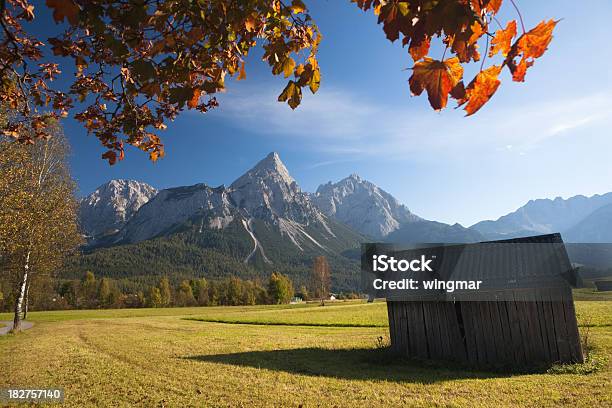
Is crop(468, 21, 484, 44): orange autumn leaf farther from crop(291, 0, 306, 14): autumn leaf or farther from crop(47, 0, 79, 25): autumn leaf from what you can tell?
crop(47, 0, 79, 25): autumn leaf

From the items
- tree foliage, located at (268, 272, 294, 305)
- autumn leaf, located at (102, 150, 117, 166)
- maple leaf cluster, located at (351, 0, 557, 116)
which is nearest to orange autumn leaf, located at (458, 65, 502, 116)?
maple leaf cluster, located at (351, 0, 557, 116)

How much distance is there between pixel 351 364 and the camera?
46.7ft

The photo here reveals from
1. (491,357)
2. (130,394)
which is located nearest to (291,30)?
(130,394)

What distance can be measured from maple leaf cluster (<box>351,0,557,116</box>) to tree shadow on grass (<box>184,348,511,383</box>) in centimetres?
1156

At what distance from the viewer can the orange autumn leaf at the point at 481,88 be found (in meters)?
1.93

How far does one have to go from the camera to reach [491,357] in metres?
13.6

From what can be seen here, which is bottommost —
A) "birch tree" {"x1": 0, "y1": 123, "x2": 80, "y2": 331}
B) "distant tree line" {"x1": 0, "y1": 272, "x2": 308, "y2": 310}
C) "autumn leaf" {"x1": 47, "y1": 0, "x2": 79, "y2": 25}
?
"distant tree line" {"x1": 0, "y1": 272, "x2": 308, "y2": 310}

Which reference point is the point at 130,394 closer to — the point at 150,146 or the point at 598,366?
the point at 150,146

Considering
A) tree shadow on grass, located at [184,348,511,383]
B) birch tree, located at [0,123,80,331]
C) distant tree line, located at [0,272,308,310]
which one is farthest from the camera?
distant tree line, located at [0,272,308,310]

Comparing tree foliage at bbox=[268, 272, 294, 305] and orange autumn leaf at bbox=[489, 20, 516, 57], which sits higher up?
orange autumn leaf at bbox=[489, 20, 516, 57]

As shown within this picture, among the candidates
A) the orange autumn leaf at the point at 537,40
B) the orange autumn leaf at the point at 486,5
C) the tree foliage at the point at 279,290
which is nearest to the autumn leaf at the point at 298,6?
the orange autumn leaf at the point at 486,5

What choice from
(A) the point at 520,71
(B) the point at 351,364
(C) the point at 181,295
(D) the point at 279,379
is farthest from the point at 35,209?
(C) the point at 181,295

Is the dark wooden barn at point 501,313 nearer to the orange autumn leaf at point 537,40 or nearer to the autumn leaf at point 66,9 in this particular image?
the orange autumn leaf at point 537,40

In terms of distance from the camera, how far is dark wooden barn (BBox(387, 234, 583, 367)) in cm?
1294
